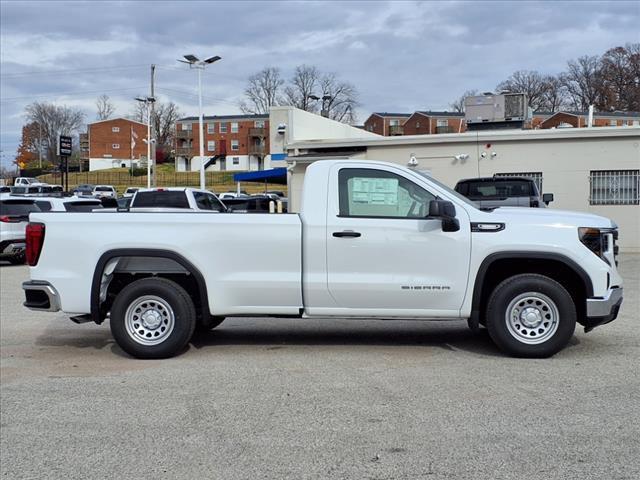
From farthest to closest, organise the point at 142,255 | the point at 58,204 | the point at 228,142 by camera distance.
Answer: the point at 228,142 → the point at 58,204 → the point at 142,255

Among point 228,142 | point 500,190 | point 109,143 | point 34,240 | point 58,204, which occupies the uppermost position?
point 109,143

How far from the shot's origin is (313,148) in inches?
864

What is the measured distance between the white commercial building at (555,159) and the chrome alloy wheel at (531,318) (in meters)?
13.3

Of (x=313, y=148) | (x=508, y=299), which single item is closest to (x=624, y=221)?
(x=313, y=148)

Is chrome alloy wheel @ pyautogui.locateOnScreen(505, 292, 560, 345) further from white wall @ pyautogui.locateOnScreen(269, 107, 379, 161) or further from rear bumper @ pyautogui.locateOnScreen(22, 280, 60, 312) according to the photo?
white wall @ pyautogui.locateOnScreen(269, 107, 379, 161)

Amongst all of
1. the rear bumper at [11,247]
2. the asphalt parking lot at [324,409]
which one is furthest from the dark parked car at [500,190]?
the rear bumper at [11,247]

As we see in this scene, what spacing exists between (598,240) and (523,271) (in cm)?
78

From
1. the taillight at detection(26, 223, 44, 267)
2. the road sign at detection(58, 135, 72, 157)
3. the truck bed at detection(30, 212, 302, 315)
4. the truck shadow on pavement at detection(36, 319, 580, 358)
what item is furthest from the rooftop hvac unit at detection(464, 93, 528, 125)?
the road sign at detection(58, 135, 72, 157)

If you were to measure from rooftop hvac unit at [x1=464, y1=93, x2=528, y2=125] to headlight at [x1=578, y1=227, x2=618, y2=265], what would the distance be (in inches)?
698

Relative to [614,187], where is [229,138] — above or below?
above

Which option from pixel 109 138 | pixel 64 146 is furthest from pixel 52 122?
pixel 64 146

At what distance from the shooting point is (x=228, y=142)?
92625 millimetres

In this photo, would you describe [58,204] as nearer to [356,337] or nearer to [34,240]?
[34,240]

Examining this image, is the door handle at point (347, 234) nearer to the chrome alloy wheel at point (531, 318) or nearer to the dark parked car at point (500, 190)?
the chrome alloy wheel at point (531, 318)
